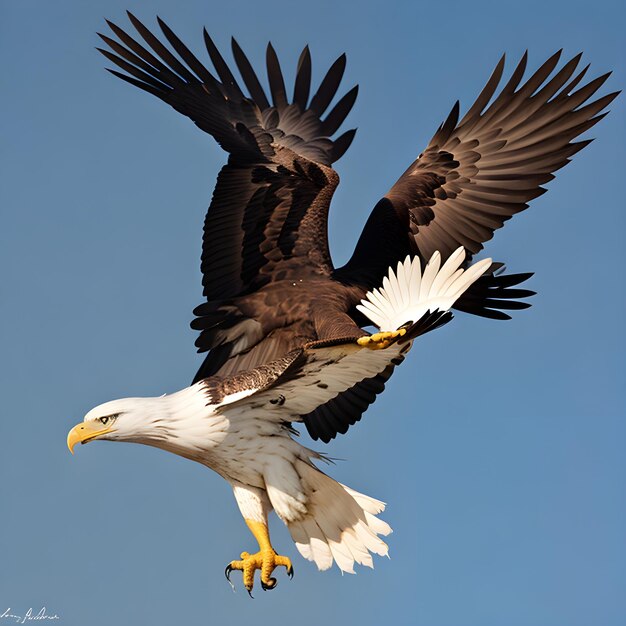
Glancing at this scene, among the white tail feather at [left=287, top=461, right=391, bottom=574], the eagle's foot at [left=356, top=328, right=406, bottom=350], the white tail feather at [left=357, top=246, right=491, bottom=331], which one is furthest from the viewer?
the white tail feather at [left=287, top=461, right=391, bottom=574]

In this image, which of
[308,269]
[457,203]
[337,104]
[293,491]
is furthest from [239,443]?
Result: [337,104]

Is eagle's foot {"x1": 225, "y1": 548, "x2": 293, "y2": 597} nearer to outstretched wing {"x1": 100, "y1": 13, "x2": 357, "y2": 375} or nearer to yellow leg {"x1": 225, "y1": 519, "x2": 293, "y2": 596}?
yellow leg {"x1": 225, "y1": 519, "x2": 293, "y2": 596}

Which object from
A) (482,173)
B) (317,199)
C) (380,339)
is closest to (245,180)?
(317,199)

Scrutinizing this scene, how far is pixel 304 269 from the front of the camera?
7230 mm

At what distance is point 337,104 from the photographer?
841 cm

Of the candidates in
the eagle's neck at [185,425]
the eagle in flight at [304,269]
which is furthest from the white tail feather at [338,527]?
the eagle's neck at [185,425]

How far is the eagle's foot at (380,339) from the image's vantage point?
18.5ft

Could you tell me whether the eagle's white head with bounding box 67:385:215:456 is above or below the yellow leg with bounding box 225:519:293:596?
above

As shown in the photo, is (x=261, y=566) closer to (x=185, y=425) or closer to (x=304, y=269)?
(x=185, y=425)

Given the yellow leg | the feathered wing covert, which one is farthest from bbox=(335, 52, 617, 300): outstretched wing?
the yellow leg

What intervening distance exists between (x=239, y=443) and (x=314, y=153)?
86.9 inches

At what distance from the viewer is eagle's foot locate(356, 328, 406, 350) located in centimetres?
565

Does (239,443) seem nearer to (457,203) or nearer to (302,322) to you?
(302,322)

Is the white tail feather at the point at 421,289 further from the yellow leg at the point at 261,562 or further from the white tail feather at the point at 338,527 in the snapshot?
the yellow leg at the point at 261,562
